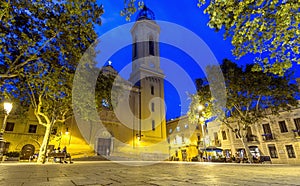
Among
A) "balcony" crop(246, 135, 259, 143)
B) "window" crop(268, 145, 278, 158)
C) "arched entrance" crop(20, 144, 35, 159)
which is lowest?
"window" crop(268, 145, 278, 158)

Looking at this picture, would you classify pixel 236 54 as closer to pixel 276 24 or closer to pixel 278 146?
pixel 276 24

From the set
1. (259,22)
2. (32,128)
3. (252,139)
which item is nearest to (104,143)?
(32,128)

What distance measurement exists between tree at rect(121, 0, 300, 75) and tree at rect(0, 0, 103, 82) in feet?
19.0

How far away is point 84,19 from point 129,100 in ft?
62.8

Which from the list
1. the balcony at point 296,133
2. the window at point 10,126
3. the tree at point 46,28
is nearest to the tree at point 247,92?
the balcony at point 296,133

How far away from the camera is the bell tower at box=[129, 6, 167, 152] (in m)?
26.8

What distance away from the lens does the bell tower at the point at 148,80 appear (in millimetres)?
26750

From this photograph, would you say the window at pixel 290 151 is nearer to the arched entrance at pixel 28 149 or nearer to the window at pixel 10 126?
the arched entrance at pixel 28 149

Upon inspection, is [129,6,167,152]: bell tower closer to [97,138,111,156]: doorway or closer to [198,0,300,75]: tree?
[97,138,111,156]: doorway

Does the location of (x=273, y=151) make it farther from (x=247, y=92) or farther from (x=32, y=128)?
(x=32, y=128)

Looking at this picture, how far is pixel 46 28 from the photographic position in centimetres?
863

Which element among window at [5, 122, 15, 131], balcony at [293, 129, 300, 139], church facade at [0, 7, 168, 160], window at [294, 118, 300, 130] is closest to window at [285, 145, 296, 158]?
balcony at [293, 129, 300, 139]

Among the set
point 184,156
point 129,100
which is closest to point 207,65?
Answer: point 129,100

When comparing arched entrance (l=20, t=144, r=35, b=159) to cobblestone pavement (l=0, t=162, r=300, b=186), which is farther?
arched entrance (l=20, t=144, r=35, b=159)
